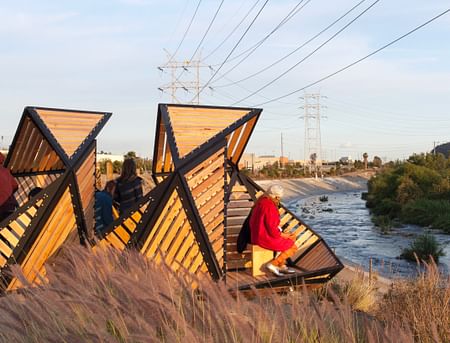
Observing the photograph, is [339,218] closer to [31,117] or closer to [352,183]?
[31,117]

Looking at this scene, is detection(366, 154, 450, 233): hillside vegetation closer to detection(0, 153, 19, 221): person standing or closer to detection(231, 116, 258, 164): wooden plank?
detection(231, 116, 258, 164): wooden plank

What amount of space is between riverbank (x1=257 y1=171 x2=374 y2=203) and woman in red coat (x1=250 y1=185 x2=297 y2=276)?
63.2m

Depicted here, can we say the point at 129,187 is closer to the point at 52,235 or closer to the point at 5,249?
the point at 52,235

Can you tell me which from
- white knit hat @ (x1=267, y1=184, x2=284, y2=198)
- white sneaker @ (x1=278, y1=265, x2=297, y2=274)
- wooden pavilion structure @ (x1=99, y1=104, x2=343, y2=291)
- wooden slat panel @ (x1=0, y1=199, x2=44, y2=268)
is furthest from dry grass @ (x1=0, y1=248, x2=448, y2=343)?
white sneaker @ (x1=278, y1=265, x2=297, y2=274)

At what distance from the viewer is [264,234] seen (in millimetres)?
8453

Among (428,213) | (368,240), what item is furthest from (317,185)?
(368,240)

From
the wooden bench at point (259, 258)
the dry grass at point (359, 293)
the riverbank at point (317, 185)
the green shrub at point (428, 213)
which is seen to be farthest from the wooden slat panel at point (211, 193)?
the riverbank at point (317, 185)

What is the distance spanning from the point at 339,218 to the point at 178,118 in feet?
114

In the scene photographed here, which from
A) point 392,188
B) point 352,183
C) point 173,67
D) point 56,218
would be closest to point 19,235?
point 56,218

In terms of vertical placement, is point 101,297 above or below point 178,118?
below

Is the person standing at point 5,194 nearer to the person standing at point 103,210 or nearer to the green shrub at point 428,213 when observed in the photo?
the person standing at point 103,210

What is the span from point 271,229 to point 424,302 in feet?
9.69

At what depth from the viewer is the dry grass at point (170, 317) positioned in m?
2.75

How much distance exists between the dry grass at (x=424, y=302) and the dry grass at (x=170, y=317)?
5.89 feet
